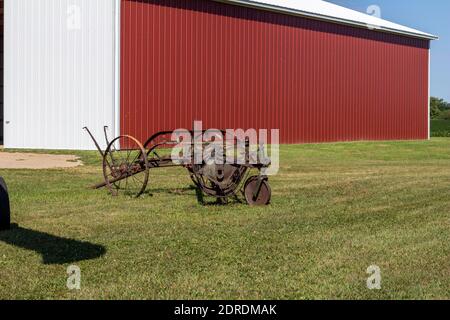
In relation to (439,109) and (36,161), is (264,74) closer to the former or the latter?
(36,161)

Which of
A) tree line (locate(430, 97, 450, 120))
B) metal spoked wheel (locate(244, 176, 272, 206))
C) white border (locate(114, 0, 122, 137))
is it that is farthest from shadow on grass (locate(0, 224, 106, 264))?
tree line (locate(430, 97, 450, 120))

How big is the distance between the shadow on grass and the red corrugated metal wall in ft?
42.7

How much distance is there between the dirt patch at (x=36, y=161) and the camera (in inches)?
575

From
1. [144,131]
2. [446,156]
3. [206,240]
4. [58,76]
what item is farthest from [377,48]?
[206,240]

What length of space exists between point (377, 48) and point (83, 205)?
21.6 metres

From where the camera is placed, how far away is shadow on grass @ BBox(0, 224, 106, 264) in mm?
5480

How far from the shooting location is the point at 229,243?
20.0 ft

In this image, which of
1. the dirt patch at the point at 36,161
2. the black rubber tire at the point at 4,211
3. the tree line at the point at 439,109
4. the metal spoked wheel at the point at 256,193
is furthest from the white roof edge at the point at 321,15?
the tree line at the point at 439,109

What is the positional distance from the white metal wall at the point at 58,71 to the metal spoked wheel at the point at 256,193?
11.2m

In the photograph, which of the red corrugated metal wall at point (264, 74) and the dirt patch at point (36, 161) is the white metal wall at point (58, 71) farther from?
the dirt patch at point (36, 161)

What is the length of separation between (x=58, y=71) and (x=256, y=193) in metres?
12.6

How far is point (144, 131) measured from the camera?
19750 millimetres

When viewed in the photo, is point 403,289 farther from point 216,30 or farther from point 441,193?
point 216,30

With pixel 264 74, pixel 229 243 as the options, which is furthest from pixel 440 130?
pixel 229 243
